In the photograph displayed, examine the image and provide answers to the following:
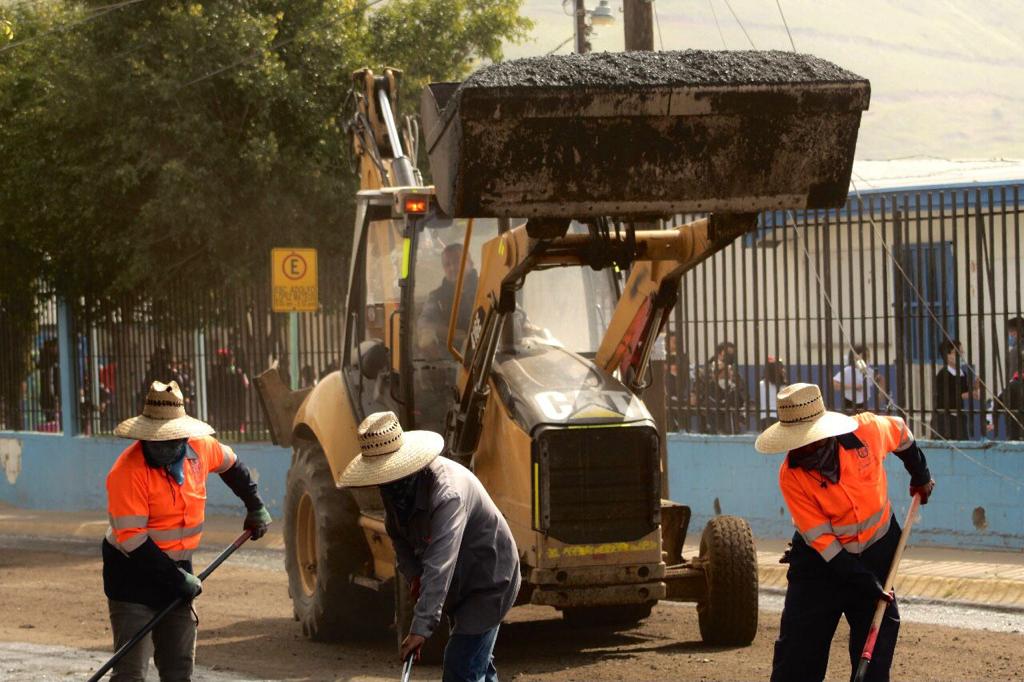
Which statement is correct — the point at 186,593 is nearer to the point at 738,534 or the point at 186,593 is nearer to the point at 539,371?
the point at 539,371

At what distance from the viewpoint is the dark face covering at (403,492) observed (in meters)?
6.78

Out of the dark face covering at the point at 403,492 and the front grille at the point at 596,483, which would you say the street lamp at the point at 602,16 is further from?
the dark face covering at the point at 403,492

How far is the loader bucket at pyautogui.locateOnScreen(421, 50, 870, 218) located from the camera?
787 centimetres

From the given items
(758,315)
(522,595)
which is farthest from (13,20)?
(522,595)

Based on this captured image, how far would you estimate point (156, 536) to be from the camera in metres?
7.88

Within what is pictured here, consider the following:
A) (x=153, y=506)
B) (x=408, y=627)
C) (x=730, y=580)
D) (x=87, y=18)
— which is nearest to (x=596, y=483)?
(x=730, y=580)

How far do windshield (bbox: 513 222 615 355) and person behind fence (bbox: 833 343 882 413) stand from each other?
453 centimetres

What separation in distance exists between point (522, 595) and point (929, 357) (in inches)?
255

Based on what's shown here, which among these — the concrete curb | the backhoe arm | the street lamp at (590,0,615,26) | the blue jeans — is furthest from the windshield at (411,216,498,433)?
the street lamp at (590,0,615,26)

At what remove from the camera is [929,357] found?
14961 mm

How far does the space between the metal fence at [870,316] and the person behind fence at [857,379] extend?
13mm

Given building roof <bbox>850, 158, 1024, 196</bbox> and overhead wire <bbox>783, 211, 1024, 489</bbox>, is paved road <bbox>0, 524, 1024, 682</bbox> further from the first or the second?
building roof <bbox>850, 158, 1024, 196</bbox>

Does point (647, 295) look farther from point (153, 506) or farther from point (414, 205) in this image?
point (153, 506)

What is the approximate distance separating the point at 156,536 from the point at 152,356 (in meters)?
13.6
